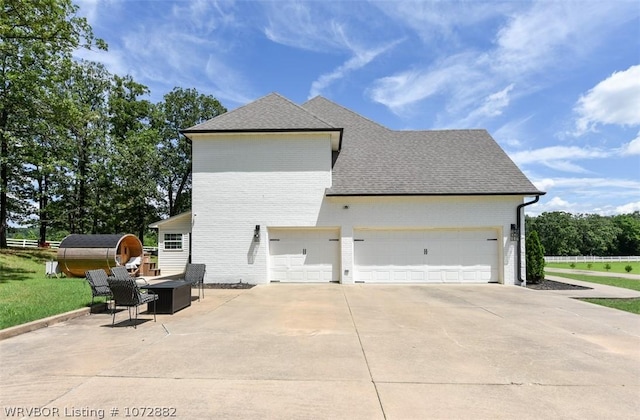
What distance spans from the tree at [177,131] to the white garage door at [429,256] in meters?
24.9

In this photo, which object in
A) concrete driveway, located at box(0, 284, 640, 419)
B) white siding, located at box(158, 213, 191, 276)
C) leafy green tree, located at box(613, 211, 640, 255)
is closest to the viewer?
concrete driveway, located at box(0, 284, 640, 419)

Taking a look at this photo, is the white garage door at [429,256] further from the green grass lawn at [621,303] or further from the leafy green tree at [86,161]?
the leafy green tree at [86,161]

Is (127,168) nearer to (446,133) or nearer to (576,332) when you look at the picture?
(446,133)

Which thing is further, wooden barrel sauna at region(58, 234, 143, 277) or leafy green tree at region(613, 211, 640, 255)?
leafy green tree at region(613, 211, 640, 255)

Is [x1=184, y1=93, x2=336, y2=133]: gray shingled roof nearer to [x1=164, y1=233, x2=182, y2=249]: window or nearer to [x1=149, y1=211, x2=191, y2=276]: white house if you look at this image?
[x1=149, y1=211, x2=191, y2=276]: white house

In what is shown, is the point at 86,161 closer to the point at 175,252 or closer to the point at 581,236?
the point at 175,252

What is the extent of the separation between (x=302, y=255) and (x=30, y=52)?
55.5ft

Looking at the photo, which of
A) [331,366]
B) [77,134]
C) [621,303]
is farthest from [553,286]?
[77,134]

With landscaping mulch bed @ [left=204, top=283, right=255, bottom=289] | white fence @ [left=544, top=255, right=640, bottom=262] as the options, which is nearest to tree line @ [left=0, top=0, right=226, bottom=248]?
landscaping mulch bed @ [left=204, top=283, right=255, bottom=289]

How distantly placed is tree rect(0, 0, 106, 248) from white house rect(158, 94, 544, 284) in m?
7.34

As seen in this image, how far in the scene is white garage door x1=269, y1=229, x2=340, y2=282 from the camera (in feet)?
47.1

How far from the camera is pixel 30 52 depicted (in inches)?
688

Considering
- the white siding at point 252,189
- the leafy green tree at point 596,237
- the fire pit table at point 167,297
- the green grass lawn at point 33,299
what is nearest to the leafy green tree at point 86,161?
the green grass lawn at point 33,299

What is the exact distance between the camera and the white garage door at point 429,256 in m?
14.2
